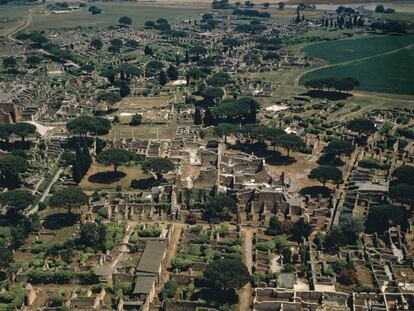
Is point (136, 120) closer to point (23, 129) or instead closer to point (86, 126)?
point (86, 126)

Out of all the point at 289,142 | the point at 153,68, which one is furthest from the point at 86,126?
the point at 153,68

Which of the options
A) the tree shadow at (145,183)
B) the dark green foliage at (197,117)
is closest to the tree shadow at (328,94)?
the dark green foliage at (197,117)

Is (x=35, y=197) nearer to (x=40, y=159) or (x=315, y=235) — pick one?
(x=40, y=159)

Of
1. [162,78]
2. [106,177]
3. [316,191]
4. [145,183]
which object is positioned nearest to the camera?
[316,191]

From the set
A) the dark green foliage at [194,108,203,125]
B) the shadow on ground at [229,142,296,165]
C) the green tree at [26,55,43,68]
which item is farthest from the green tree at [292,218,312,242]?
the green tree at [26,55,43,68]

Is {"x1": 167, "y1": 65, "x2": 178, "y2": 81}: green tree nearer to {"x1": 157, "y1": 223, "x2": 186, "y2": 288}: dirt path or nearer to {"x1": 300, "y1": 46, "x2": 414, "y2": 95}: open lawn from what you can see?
{"x1": 300, "y1": 46, "x2": 414, "y2": 95}: open lawn

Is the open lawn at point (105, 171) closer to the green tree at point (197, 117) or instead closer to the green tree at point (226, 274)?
the green tree at point (197, 117)

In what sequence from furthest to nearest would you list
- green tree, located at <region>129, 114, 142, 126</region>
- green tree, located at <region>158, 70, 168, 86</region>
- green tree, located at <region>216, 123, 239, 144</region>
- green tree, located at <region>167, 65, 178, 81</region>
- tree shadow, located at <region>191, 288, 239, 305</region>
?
green tree, located at <region>167, 65, 178, 81</region> → green tree, located at <region>158, 70, 168, 86</region> → green tree, located at <region>129, 114, 142, 126</region> → green tree, located at <region>216, 123, 239, 144</region> → tree shadow, located at <region>191, 288, 239, 305</region>
